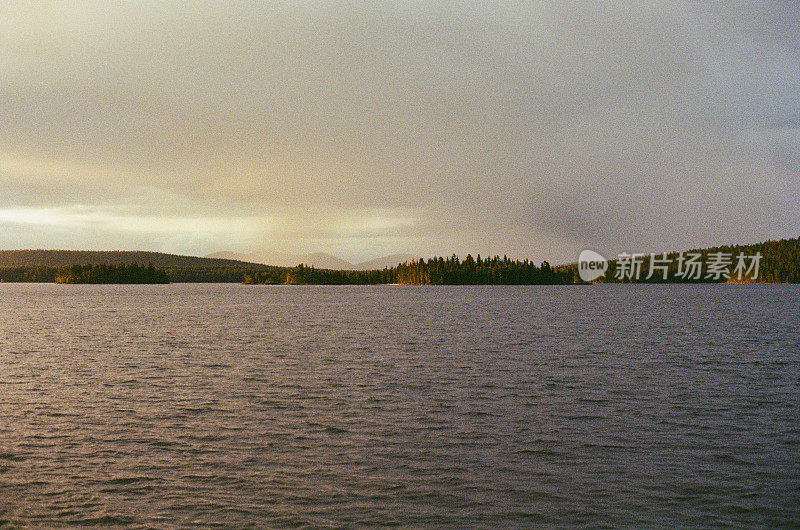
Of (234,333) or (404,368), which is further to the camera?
(234,333)

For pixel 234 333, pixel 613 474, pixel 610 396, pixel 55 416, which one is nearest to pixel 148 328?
pixel 234 333

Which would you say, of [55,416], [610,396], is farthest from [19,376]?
[610,396]

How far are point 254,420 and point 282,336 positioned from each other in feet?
168

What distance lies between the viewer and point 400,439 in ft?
95.3

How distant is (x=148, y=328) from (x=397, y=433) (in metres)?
76.7

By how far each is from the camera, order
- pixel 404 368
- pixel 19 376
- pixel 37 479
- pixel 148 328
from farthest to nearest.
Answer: pixel 148 328, pixel 404 368, pixel 19 376, pixel 37 479

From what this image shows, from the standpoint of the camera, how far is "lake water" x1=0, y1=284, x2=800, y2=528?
67.3 feet

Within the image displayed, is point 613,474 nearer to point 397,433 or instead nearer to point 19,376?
point 397,433

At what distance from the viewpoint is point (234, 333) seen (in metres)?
88.3

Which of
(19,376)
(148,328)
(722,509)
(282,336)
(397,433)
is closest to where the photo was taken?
(722,509)

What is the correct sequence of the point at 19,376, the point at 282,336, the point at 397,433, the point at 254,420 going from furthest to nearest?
the point at 282,336 < the point at 19,376 < the point at 254,420 < the point at 397,433

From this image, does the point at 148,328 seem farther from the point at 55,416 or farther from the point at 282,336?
the point at 55,416

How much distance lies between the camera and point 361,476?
23.5 meters

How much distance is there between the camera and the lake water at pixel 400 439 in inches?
808
